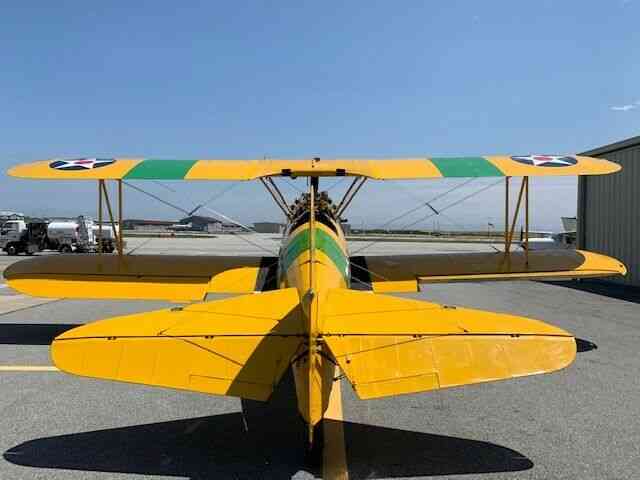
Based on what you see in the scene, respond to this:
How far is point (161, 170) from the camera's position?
267 inches

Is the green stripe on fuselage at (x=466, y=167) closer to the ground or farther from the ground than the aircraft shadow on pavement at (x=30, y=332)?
farther from the ground

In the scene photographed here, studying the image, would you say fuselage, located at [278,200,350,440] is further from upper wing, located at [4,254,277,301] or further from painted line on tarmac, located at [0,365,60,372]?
painted line on tarmac, located at [0,365,60,372]

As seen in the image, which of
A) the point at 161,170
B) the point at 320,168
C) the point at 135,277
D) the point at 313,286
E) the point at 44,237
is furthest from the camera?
the point at 44,237

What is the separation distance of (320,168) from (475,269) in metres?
3.68

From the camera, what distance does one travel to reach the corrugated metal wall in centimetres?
1612

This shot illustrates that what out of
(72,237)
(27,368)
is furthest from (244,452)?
(72,237)

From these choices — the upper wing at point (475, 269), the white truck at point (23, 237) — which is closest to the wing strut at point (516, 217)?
the upper wing at point (475, 269)

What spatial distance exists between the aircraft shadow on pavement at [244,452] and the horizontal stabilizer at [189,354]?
97 centimetres

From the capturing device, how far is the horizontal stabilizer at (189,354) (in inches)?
119

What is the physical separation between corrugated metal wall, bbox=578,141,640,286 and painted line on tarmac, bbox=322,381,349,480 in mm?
14559

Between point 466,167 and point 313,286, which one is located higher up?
point 466,167

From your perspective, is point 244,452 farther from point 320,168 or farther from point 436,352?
point 320,168

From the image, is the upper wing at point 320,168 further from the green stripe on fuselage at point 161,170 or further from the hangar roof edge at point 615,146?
the hangar roof edge at point 615,146

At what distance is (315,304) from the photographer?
326 centimetres
